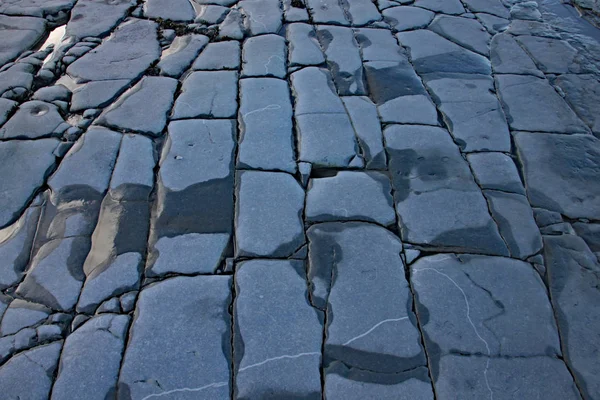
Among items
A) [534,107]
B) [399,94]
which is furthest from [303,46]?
[534,107]

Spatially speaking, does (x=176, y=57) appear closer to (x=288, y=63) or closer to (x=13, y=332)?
(x=288, y=63)

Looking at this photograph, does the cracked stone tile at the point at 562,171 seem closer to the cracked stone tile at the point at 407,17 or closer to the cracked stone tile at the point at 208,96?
the cracked stone tile at the point at 407,17

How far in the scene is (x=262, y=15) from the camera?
3.71m

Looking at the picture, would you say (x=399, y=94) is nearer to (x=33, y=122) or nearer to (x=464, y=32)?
(x=464, y=32)

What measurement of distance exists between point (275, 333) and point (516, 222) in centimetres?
118

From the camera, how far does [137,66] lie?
3.17 m

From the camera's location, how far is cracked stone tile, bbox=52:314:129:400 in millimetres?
1655

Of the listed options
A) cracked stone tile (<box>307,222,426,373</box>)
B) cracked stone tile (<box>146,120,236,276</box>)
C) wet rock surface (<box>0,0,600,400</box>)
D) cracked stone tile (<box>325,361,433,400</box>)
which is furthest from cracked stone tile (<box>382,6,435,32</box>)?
cracked stone tile (<box>325,361,433,400</box>)

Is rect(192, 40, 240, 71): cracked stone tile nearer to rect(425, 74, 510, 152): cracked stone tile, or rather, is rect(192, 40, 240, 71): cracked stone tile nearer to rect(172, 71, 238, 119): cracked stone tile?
rect(172, 71, 238, 119): cracked stone tile

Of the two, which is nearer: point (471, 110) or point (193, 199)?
point (193, 199)

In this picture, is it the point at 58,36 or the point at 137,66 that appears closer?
the point at 137,66

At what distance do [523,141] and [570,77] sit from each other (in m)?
0.87

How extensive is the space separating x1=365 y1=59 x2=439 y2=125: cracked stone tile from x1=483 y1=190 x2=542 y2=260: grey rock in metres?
0.63

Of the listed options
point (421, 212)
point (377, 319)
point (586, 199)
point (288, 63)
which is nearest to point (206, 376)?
point (377, 319)
